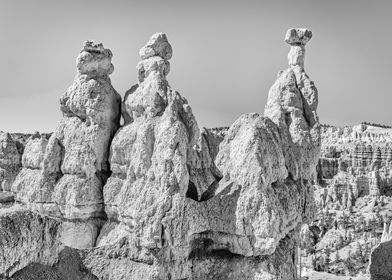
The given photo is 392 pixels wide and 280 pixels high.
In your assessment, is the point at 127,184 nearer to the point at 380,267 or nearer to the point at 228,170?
the point at 228,170

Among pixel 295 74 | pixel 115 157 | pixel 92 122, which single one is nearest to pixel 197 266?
pixel 115 157

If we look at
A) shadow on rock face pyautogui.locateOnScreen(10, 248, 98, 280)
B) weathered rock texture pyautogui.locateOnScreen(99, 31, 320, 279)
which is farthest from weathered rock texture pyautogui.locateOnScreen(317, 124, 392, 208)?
shadow on rock face pyautogui.locateOnScreen(10, 248, 98, 280)

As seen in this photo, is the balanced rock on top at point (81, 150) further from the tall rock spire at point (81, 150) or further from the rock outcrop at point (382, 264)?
the rock outcrop at point (382, 264)

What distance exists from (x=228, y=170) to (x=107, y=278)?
142 inches

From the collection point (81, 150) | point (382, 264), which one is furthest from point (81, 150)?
point (382, 264)

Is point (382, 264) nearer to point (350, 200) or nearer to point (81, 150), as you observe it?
point (81, 150)

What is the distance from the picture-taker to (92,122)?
14.5 m

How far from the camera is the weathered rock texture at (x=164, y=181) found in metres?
10.5

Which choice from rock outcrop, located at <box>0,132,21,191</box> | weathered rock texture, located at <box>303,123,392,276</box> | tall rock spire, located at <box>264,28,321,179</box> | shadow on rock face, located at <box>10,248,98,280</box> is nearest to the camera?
shadow on rock face, located at <box>10,248,98,280</box>

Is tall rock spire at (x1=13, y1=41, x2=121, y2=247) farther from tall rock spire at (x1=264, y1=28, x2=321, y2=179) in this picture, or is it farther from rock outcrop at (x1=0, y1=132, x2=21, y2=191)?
tall rock spire at (x1=264, y1=28, x2=321, y2=179)

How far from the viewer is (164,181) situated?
1088 cm

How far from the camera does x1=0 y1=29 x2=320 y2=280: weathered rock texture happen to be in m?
→ 10.5

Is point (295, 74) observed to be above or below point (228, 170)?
above

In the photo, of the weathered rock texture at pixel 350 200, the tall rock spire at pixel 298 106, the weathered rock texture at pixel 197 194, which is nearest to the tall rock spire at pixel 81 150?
the weathered rock texture at pixel 197 194
